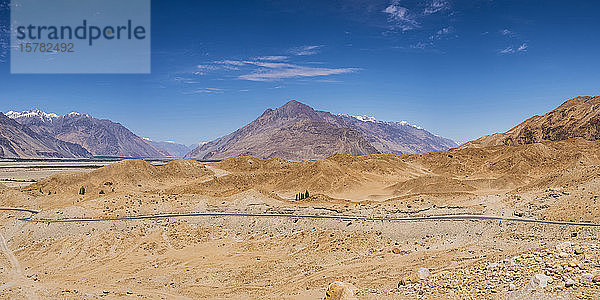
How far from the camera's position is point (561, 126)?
12744cm

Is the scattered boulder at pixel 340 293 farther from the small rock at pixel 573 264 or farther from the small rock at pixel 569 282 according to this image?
the small rock at pixel 573 264

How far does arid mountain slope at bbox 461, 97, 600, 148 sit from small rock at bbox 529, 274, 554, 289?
121798 millimetres

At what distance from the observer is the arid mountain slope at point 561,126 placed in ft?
379

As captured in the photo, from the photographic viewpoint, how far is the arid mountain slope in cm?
11562

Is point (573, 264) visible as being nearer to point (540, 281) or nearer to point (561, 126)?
point (540, 281)

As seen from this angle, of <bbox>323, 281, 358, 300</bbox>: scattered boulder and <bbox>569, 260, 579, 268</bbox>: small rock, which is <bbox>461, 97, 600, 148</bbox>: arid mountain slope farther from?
<bbox>323, 281, 358, 300</bbox>: scattered boulder

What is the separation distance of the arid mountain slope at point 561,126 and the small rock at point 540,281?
400ft

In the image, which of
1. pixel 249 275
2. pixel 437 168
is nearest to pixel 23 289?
pixel 249 275

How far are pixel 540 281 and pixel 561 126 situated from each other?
456ft

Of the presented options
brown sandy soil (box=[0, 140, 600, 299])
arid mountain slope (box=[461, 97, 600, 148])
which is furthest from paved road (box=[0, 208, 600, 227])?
arid mountain slope (box=[461, 97, 600, 148])

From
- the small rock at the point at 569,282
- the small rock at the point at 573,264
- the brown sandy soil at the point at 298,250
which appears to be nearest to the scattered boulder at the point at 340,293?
the brown sandy soil at the point at 298,250

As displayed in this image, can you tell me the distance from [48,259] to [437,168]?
89.5 meters

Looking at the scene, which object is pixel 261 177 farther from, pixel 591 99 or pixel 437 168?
pixel 591 99

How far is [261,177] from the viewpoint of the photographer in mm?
88188
